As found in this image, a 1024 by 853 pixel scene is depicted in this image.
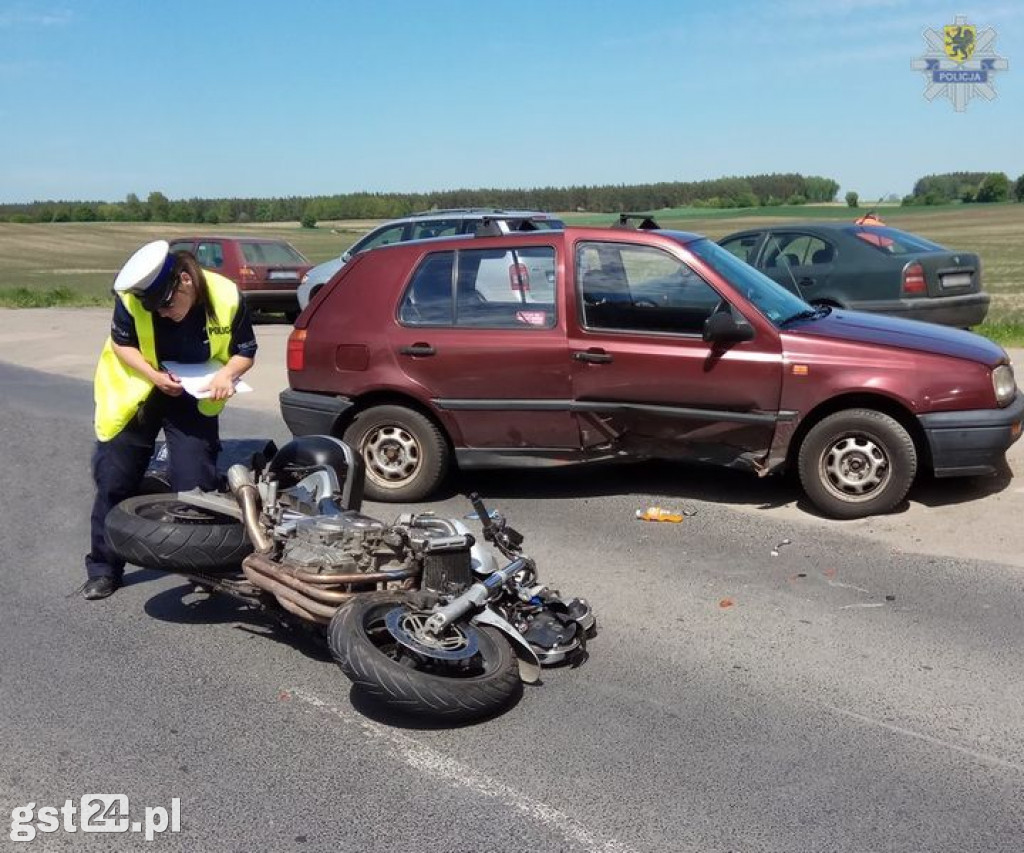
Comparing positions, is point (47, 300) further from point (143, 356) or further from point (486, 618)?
point (486, 618)

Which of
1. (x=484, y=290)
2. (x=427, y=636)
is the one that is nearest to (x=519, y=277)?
(x=484, y=290)

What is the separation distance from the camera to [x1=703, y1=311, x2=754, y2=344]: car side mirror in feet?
21.4

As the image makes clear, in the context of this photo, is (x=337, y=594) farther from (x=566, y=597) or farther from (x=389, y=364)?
(x=389, y=364)

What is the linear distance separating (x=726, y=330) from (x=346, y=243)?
176ft

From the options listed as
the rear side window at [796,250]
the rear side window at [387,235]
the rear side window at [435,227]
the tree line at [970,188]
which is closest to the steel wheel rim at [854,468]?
the rear side window at [796,250]

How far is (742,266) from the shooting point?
7.27 metres

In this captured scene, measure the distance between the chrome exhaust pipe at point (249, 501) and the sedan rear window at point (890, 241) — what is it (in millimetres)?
10722

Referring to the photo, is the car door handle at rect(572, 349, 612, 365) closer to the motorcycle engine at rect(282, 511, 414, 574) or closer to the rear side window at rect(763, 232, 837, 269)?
the motorcycle engine at rect(282, 511, 414, 574)

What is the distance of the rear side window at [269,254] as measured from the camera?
21312mm

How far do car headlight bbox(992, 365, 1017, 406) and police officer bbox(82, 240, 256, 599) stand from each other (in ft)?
13.8

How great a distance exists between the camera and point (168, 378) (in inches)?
208

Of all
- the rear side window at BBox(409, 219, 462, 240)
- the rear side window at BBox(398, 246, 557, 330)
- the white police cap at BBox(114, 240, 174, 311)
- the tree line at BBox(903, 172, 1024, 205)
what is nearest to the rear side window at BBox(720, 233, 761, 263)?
the rear side window at BBox(409, 219, 462, 240)

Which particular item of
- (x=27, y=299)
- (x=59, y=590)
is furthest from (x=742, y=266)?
(x=27, y=299)

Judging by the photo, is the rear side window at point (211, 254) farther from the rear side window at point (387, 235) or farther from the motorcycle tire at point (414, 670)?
the motorcycle tire at point (414, 670)
